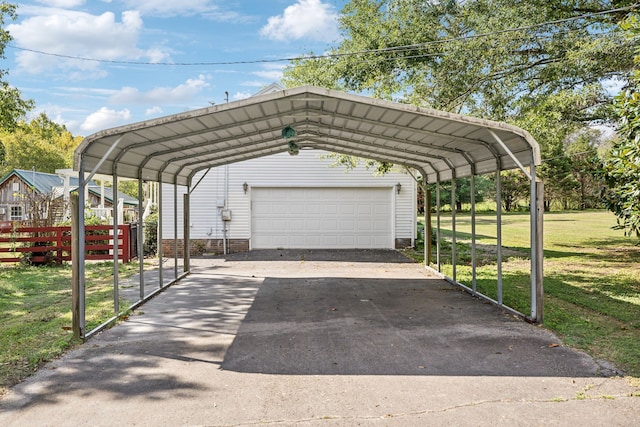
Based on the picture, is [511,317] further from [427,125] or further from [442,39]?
[442,39]

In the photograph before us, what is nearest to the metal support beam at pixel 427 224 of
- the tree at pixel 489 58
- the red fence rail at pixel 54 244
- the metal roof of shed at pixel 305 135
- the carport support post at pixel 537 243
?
the metal roof of shed at pixel 305 135

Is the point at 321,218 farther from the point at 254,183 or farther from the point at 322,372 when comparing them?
the point at 322,372

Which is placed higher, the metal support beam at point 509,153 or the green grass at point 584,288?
the metal support beam at point 509,153

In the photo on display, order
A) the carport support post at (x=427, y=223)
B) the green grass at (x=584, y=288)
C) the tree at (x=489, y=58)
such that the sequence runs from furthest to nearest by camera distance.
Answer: the carport support post at (x=427, y=223) → the tree at (x=489, y=58) → the green grass at (x=584, y=288)

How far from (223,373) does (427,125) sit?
181 inches

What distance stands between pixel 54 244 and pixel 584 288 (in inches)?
496

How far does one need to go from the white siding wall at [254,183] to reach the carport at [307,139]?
201 inches

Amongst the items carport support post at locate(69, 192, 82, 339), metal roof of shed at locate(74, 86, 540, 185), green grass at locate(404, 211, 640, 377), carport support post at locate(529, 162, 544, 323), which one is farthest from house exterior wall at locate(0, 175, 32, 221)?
carport support post at locate(529, 162, 544, 323)

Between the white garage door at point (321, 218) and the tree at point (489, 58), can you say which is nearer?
the tree at point (489, 58)

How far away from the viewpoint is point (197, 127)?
22.9ft

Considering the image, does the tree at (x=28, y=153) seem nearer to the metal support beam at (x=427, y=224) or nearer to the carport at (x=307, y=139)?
the carport at (x=307, y=139)

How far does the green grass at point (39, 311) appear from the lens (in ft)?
16.4

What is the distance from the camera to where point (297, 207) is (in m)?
16.0

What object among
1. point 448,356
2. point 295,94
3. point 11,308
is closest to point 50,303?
point 11,308
